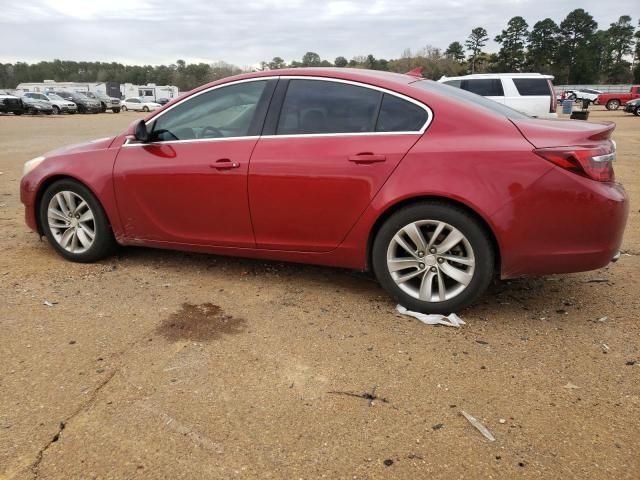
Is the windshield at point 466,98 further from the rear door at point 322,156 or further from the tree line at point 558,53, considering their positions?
the tree line at point 558,53

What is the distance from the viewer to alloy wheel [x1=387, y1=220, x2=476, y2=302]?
3439mm

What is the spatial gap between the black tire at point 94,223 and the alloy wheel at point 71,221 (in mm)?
28

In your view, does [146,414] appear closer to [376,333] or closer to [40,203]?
[376,333]

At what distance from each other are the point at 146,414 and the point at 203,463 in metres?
0.48

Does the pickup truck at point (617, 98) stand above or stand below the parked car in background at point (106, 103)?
above

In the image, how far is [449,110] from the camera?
3475 mm

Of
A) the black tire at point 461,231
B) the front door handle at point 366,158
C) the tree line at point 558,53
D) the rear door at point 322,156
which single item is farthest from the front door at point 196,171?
the tree line at point 558,53

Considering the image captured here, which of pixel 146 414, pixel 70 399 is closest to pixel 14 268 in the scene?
pixel 70 399

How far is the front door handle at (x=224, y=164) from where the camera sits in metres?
3.90

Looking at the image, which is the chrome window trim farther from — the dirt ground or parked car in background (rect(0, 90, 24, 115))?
parked car in background (rect(0, 90, 24, 115))

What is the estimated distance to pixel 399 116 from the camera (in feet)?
11.8

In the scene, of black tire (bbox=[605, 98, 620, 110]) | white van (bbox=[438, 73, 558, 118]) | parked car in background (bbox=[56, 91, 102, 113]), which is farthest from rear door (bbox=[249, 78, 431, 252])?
parked car in background (bbox=[56, 91, 102, 113])

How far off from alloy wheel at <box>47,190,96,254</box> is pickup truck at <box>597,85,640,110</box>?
131 feet

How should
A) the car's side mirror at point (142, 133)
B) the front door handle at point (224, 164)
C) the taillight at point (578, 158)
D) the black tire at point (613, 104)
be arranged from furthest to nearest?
the black tire at point (613, 104) < the car's side mirror at point (142, 133) < the front door handle at point (224, 164) < the taillight at point (578, 158)
